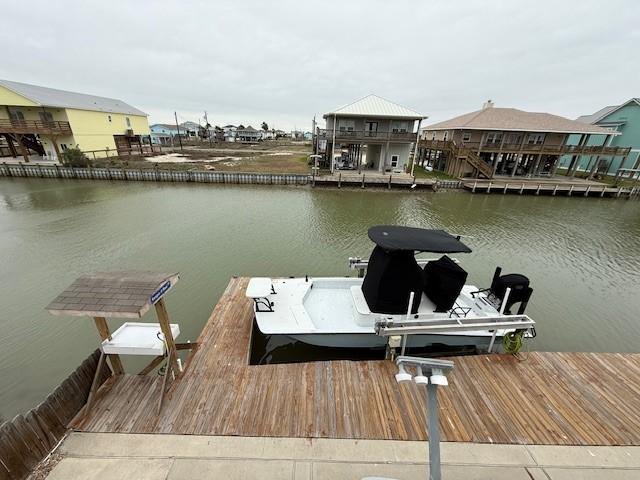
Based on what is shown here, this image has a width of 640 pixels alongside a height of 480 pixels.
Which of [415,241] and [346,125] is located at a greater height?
[346,125]

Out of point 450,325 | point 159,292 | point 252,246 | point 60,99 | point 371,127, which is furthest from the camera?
point 60,99

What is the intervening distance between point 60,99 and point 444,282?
44.8 m

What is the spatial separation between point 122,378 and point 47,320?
5.19 meters

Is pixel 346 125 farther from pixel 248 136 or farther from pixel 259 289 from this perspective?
pixel 248 136

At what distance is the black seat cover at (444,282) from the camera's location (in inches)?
233

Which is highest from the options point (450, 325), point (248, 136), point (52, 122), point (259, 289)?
point (52, 122)

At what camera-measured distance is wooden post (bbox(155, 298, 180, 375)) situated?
4.54m

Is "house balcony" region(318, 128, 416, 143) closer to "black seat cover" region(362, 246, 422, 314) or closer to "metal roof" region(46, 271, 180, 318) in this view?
"black seat cover" region(362, 246, 422, 314)

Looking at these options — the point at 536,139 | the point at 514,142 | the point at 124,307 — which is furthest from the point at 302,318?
the point at 536,139

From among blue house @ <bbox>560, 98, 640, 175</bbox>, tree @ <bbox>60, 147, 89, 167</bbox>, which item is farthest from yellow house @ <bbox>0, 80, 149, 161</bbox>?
blue house @ <bbox>560, 98, 640, 175</bbox>

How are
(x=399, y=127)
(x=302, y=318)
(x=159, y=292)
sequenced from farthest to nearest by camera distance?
(x=399, y=127) → (x=302, y=318) → (x=159, y=292)

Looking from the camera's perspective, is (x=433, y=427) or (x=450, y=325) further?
(x=450, y=325)

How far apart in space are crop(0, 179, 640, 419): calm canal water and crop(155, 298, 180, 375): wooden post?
2.63m

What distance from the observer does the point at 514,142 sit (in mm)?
29312
